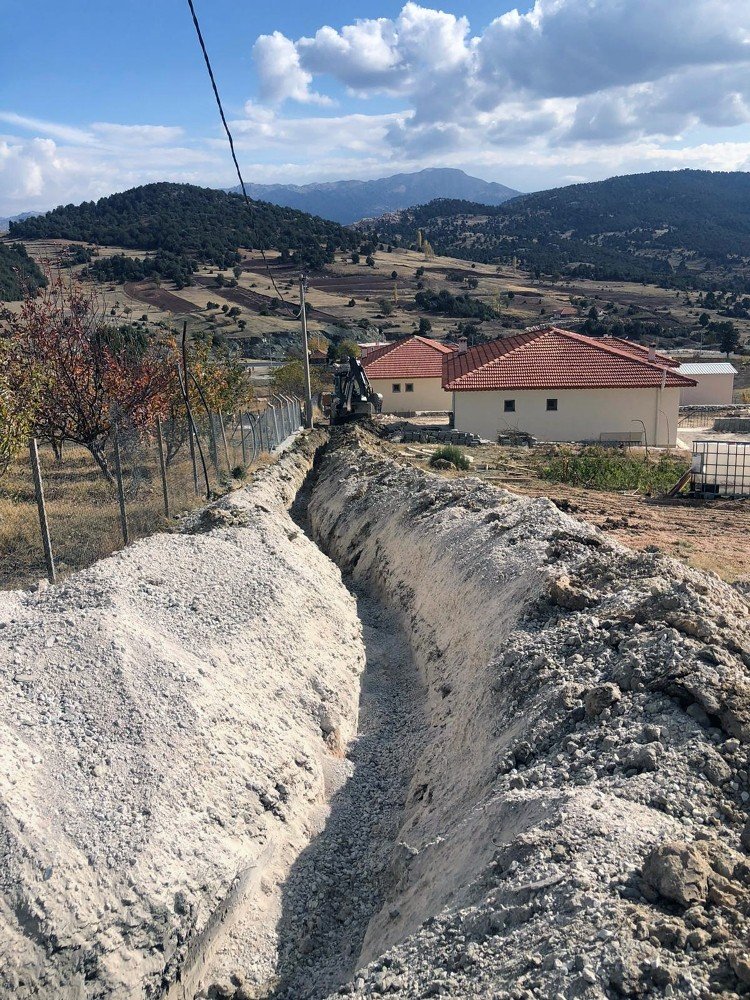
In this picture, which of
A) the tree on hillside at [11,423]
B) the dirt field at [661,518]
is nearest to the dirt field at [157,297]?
the dirt field at [661,518]

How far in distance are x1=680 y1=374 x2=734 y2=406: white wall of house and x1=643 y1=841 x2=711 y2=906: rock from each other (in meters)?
43.4

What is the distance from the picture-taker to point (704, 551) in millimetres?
13391

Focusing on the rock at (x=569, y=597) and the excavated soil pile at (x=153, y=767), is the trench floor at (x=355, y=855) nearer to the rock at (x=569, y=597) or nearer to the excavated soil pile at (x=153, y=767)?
the excavated soil pile at (x=153, y=767)

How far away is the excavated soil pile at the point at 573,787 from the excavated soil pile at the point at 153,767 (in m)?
1.04

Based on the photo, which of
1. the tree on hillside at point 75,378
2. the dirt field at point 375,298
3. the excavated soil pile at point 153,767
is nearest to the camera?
the excavated soil pile at point 153,767

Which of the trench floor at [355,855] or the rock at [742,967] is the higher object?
the rock at [742,967]

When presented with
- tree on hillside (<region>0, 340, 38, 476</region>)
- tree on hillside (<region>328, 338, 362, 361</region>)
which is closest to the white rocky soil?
tree on hillside (<region>0, 340, 38, 476</region>)

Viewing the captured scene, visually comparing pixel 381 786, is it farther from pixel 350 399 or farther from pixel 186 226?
pixel 186 226

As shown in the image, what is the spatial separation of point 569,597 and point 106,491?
44.5 feet

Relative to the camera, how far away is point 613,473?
70.4 feet

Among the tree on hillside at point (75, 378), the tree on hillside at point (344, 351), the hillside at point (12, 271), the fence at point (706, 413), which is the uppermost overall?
the hillside at point (12, 271)

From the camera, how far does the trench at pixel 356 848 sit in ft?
19.9

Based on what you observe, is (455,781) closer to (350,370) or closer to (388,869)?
(388,869)

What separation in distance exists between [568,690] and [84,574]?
216 inches
